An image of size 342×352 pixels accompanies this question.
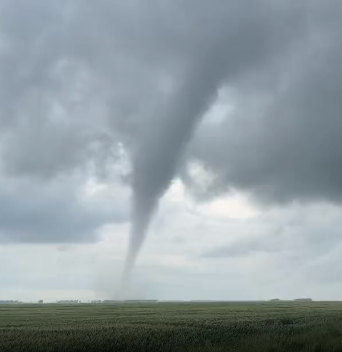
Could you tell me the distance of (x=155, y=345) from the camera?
28.9 m

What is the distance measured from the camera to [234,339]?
32375 mm

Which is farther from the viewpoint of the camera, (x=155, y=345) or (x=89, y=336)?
(x=89, y=336)

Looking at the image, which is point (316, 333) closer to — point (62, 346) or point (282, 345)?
point (282, 345)

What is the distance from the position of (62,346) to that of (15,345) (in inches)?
103

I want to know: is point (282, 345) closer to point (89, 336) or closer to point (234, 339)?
point (234, 339)

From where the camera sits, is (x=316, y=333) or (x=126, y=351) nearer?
(x=126, y=351)

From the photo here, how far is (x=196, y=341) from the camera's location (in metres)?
30.5

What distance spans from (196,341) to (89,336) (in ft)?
22.5

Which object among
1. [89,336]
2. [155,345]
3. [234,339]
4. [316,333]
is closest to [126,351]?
[155,345]

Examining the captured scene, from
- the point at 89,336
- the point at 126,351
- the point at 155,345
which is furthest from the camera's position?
the point at 89,336

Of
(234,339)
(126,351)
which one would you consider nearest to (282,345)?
(234,339)

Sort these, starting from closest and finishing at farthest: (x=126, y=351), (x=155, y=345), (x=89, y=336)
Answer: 1. (x=126, y=351)
2. (x=155, y=345)
3. (x=89, y=336)

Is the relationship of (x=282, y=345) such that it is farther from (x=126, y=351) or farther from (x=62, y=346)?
(x=62, y=346)

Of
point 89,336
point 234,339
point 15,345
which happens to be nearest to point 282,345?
point 234,339
